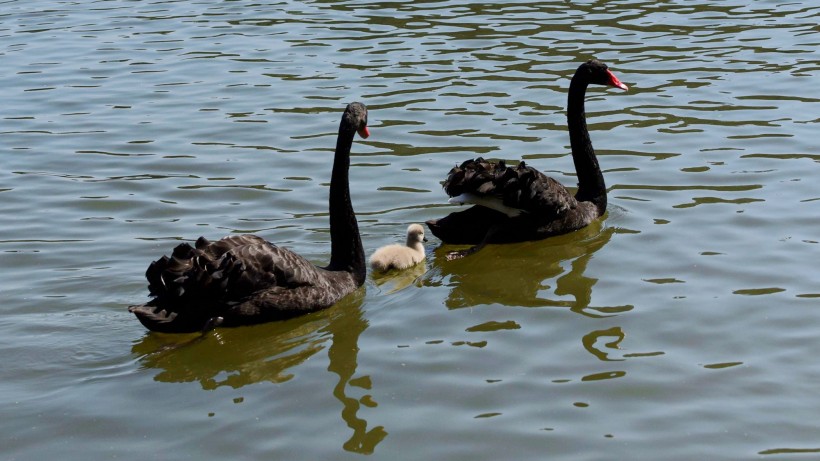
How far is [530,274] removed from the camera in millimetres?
7516

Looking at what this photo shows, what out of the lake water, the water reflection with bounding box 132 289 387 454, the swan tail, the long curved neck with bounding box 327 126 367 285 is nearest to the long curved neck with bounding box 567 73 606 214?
the lake water

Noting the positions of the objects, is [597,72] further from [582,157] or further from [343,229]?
[343,229]

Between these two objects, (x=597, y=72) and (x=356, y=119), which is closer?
(x=356, y=119)

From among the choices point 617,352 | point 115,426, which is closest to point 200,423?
point 115,426

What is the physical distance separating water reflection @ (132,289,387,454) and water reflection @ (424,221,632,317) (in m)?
0.72

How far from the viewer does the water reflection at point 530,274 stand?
6992 millimetres

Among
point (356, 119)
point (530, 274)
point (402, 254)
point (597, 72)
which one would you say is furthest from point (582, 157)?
point (356, 119)

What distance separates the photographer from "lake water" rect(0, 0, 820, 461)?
5.45m

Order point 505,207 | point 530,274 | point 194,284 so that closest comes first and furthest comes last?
point 194,284
point 530,274
point 505,207

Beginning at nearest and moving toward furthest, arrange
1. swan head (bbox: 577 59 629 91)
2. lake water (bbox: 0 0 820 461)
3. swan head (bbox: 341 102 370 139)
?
lake water (bbox: 0 0 820 461)
swan head (bbox: 341 102 370 139)
swan head (bbox: 577 59 629 91)

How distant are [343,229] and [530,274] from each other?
118cm

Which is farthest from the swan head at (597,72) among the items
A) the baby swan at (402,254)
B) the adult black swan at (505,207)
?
the baby swan at (402,254)

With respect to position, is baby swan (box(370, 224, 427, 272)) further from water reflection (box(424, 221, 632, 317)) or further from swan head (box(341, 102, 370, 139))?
swan head (box(341, 102, 370, 139))

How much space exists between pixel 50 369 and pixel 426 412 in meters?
1.97
